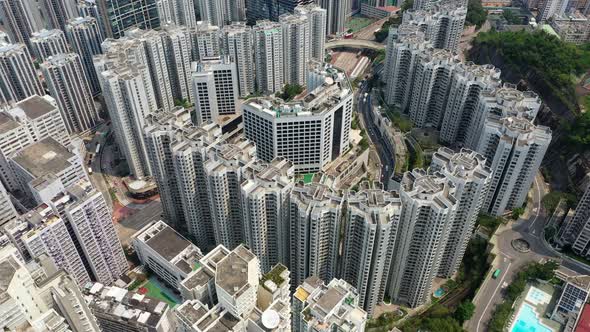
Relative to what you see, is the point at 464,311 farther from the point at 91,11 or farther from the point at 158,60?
the point at 91,11

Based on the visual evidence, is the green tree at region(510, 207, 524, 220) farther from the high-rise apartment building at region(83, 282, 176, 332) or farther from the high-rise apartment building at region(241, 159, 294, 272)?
the high-rise apartment building at region(83, 282, 176, 332)

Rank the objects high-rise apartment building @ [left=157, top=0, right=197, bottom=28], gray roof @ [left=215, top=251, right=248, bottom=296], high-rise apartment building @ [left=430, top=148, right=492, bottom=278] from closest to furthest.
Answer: gray roof @ [left=215, top=251, right=248, bottom=296]
high-rise apartment building @ [left=430, top=148, right=492, bottom=278]
high-rise apartment building @ [left=157, top=0, right=197, bottom=28]

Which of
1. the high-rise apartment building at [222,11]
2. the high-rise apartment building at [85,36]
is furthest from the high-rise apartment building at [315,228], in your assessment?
the high-rise apartment building at [222,11]

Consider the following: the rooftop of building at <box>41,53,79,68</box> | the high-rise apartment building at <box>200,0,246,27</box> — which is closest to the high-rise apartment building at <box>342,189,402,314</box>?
the rooftop of building at <box>41,53,79,68</box>

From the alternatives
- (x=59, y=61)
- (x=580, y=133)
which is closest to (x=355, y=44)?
(x=580, y=133)

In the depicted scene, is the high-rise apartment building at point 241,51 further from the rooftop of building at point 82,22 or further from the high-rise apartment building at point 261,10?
the rooftop of building at point 82,22
